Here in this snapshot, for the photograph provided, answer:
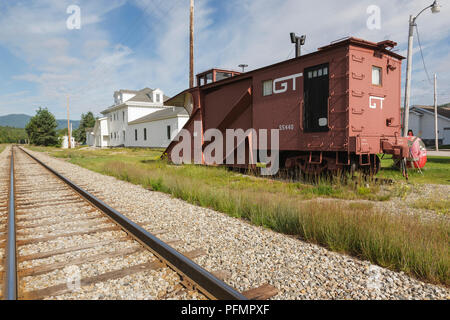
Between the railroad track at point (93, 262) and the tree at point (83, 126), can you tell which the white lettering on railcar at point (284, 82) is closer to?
the railroad track at point (93, 262)

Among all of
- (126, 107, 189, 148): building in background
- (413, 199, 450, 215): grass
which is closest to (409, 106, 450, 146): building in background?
(126, 107, 189, 148): building in background

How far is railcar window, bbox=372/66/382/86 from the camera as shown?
9336 millimetres

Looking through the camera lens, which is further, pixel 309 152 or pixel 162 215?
pixel 309 152

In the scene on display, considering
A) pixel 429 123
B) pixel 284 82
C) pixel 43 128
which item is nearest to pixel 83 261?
pixel 284 82

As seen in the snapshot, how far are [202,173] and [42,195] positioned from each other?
549 cm

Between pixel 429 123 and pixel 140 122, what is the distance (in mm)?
39393

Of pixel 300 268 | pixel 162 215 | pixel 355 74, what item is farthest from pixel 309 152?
pixel 300 268

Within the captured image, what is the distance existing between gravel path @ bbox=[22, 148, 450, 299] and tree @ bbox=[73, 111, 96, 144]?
102236mm

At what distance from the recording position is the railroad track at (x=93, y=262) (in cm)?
287

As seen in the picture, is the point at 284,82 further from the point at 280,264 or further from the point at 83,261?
the point at 83,261

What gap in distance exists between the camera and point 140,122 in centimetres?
3850

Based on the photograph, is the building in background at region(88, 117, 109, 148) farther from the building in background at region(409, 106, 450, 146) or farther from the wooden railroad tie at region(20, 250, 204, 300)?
the wooden railroad tie at region(20, 250, 204, 300)

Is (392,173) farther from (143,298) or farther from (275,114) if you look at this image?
(143,298)
